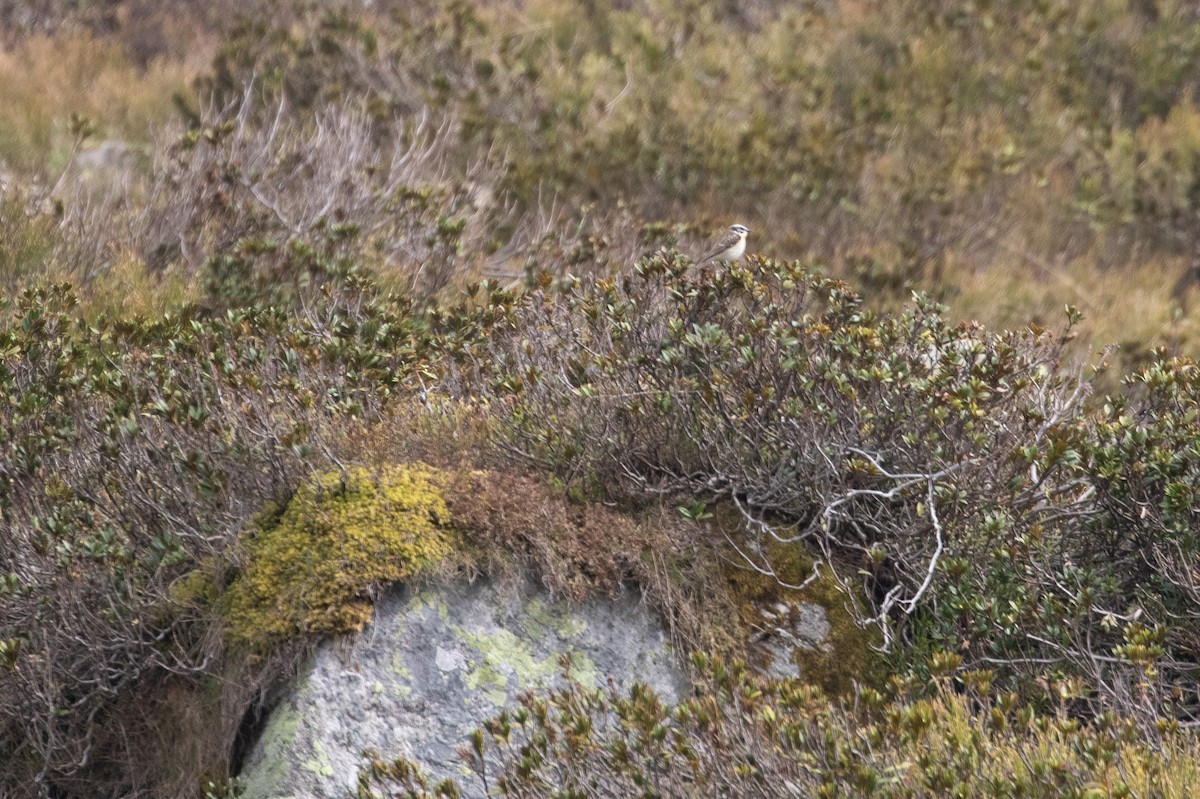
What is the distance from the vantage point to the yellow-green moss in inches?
167

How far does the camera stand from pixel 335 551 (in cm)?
436

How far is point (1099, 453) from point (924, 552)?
680mm

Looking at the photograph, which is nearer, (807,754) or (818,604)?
(807,754)

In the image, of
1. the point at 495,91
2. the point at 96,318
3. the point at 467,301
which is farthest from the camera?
the point at 495,91

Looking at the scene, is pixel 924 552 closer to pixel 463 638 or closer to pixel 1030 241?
pixel 463 638

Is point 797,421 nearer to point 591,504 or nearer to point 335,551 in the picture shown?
point 591,504

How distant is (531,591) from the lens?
4.52 meters

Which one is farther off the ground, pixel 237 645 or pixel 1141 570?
pixel 237 645

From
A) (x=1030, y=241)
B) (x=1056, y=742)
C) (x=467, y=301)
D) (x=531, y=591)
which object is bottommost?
Answer: (x=1030, y=241)

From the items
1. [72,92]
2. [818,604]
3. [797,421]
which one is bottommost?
[72,92]

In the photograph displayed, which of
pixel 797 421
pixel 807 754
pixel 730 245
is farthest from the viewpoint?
pixel 730 245

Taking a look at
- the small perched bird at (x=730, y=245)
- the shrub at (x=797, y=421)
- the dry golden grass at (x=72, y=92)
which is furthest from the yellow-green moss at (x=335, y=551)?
the dry golden grass at (x=72, y=92)

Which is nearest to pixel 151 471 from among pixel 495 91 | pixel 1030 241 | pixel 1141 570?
pixel 1141 570

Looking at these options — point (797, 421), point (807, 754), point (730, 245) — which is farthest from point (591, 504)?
point (730, 245)
